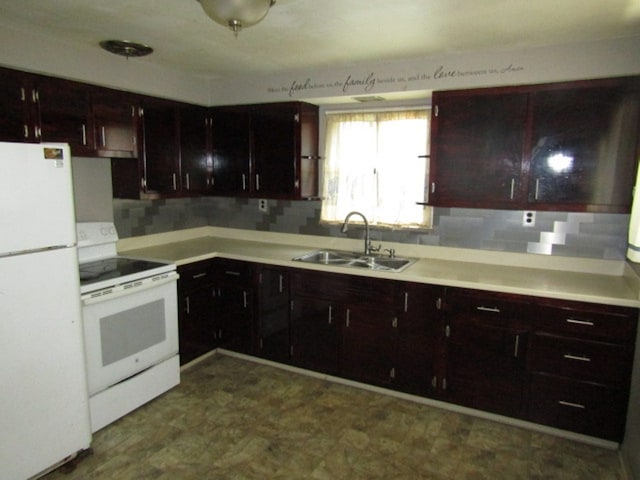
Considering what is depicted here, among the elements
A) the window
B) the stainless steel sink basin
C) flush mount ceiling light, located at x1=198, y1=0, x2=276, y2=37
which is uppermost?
flush mount ceiling light, located at x1=198, y1=0, x2=276, y2=37

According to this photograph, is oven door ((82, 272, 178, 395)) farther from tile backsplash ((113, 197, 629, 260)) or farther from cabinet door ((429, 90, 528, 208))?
cabinet door ((429, 90, 528, 208))

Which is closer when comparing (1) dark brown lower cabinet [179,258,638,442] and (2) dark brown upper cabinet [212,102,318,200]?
(1) dark brown lower cabinet [179,258,638,442]

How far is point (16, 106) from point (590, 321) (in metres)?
3.48

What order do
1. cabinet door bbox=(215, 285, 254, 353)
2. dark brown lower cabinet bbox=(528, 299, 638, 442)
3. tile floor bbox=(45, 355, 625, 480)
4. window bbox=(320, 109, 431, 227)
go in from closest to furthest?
1. tile floor bbox=(45, 355, 625, 480)
2. dark brown lower cabinet bbox=(528, 299, 638, 442)
3. window bbox=(320, 109, 431, 227)
4. cabinet door bbox=(215, 285, 254, 353)

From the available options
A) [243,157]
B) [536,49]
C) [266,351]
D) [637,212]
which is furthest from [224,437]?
[536,49]

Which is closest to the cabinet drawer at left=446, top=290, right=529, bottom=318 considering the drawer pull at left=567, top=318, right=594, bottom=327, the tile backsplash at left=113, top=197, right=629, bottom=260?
the drawer pull at left=567, top=318, right=594, bottom=327

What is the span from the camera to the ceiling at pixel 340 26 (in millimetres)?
2168

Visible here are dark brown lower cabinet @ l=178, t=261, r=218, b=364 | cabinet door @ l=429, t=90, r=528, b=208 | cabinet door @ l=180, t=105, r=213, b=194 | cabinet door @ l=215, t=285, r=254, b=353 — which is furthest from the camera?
cabinet door @ l=180, t=105, r=213, b=194

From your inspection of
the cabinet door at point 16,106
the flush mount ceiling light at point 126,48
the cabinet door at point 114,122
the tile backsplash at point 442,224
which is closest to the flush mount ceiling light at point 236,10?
the flush mount ceiling light at point 126,48

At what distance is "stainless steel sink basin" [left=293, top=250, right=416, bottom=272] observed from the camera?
11.4 ft

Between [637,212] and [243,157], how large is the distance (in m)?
2.84

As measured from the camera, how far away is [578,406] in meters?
2.62

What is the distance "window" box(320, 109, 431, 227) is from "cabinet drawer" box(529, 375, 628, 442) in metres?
1.41

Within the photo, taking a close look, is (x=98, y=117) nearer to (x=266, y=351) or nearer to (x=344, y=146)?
(x=344, y=146)
